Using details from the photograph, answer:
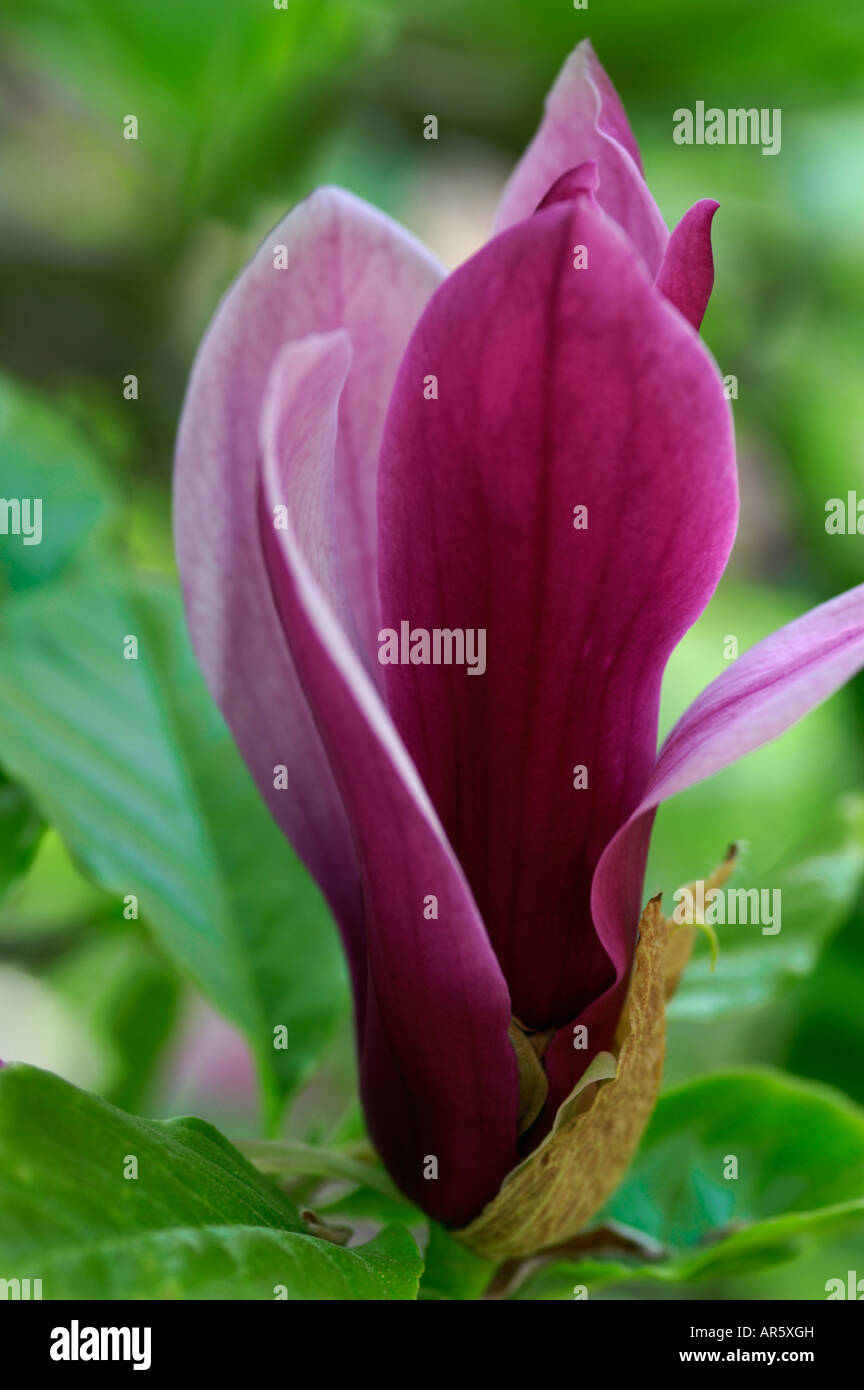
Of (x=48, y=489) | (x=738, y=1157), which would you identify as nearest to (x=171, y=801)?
(x=48, y=489)

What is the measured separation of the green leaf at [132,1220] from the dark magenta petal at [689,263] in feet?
0.89

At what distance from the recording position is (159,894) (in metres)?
0.63

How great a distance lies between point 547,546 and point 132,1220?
207 mm

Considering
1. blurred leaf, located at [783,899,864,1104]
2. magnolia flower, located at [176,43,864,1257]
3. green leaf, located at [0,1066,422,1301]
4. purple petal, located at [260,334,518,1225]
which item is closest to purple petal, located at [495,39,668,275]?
magnolia flower, located at [176,43,864,1257]

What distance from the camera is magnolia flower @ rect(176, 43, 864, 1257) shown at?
0.36 m

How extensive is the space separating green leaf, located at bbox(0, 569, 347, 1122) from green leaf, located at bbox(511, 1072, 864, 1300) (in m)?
0.16

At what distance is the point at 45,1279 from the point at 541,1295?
0.86 ft

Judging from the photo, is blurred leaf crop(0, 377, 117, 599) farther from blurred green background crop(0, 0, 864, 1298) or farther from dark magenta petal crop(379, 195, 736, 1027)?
dark magenta petal crop(379, 195, 736, 1027)

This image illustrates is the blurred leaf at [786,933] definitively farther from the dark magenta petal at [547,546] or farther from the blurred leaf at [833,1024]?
the blurred leaf at [833,1024]

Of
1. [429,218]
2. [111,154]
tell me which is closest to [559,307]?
[111,154]

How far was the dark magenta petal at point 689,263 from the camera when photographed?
0.40 meters
